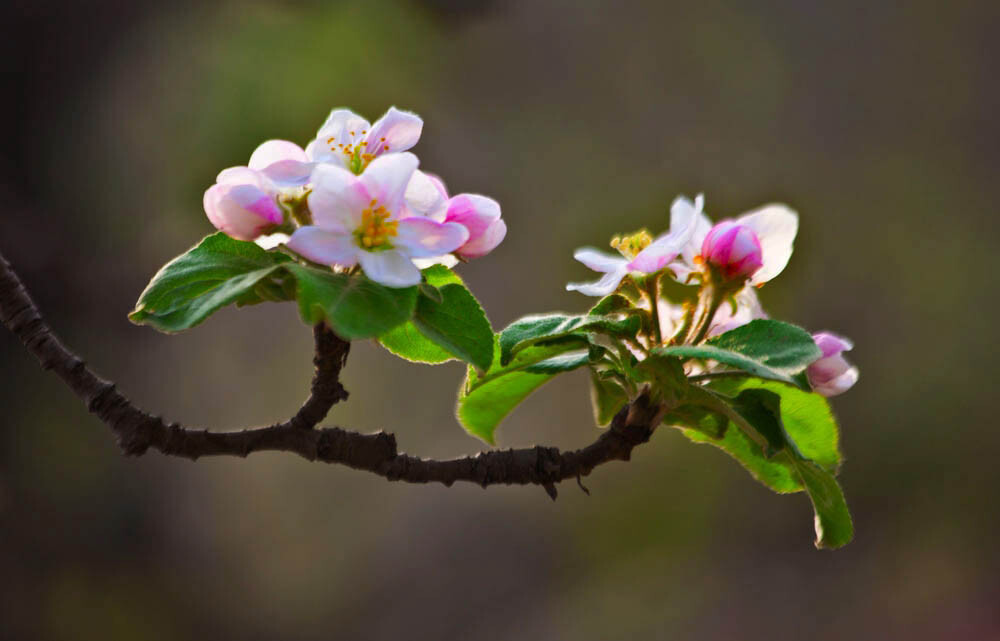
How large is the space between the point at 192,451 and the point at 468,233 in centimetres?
21

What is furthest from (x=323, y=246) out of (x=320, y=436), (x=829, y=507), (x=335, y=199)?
(x=829, y=507)

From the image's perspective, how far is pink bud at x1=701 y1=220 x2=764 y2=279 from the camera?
2.07 feet

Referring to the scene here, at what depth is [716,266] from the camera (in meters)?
0.64

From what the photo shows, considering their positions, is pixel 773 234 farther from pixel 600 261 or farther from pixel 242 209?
pixel 242 209

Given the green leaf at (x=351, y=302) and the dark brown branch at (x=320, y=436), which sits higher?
the green leaf at (x=351, y=302)

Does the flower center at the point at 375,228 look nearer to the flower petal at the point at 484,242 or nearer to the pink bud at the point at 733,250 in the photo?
the flower petal at the point at 484,242

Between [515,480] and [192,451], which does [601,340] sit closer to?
[515,480]

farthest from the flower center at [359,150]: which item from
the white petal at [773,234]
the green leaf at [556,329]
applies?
the white petal at [773,234]

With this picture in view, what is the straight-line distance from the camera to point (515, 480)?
2.15 feet

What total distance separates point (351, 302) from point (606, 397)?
9.8 inches

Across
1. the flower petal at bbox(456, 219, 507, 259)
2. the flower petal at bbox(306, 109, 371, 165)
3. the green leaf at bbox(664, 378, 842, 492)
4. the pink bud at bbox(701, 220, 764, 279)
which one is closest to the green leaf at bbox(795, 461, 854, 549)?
the green leaf at bbox(664, 378, 842, 492)

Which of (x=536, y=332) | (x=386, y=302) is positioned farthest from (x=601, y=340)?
(x=386, y=302)

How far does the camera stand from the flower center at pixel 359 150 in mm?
611

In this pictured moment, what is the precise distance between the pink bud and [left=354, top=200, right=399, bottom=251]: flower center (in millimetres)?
Result: 203
